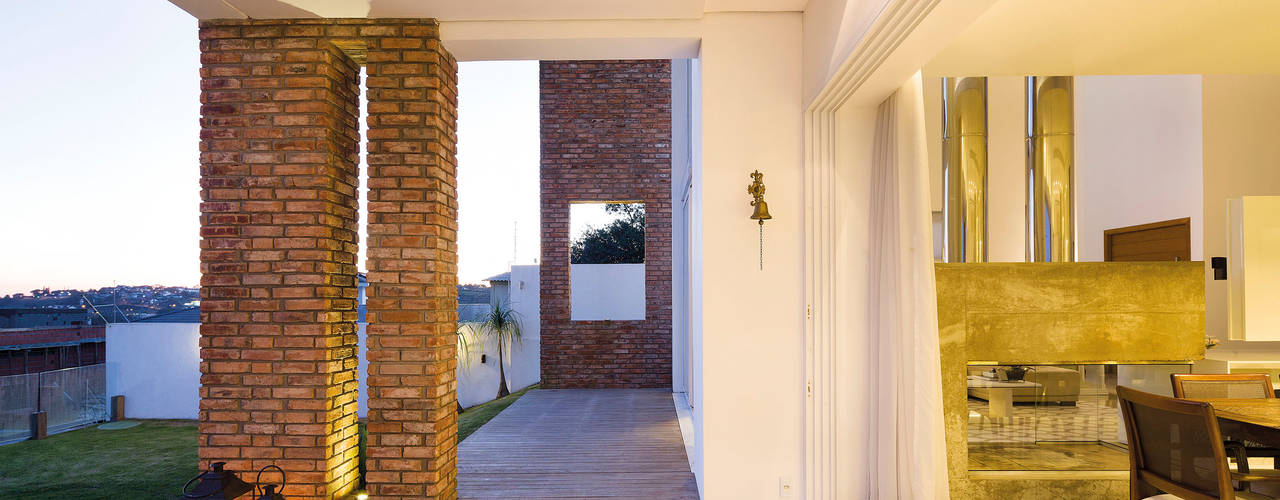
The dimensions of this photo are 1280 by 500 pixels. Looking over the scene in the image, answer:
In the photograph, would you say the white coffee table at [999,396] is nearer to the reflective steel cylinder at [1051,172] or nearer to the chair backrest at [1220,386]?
the chair backrest at [1220,386]

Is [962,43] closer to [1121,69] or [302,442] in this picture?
[1121,69]

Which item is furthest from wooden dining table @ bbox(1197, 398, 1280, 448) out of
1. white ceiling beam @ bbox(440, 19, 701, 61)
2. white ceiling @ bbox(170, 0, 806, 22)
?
white ceiling beam @ bbox(440, 19, 701, 61)

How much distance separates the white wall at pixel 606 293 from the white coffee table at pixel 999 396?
16.5 feet

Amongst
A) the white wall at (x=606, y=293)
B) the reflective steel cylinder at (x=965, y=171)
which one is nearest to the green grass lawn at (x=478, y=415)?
the white wall at (x=606, y=293)

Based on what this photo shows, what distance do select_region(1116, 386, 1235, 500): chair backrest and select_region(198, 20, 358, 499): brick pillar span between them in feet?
12.3

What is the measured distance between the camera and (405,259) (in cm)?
310

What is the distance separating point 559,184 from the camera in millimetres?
7930

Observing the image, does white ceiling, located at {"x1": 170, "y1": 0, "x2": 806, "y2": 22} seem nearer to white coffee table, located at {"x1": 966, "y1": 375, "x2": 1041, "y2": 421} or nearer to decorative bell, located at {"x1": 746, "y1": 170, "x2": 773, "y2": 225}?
decorative bell, located at {"x1": 746, "y1": 170, "x2": 773, "y2": 225}

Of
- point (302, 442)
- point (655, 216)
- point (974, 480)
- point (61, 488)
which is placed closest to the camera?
point (302, 442)

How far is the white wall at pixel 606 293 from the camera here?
792cm

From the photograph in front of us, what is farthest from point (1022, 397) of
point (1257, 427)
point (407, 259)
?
point (407, 259)

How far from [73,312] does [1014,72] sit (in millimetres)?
7556

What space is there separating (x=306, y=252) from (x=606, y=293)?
508 centimetres

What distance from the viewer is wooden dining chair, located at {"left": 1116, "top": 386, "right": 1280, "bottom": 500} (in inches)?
83.4
